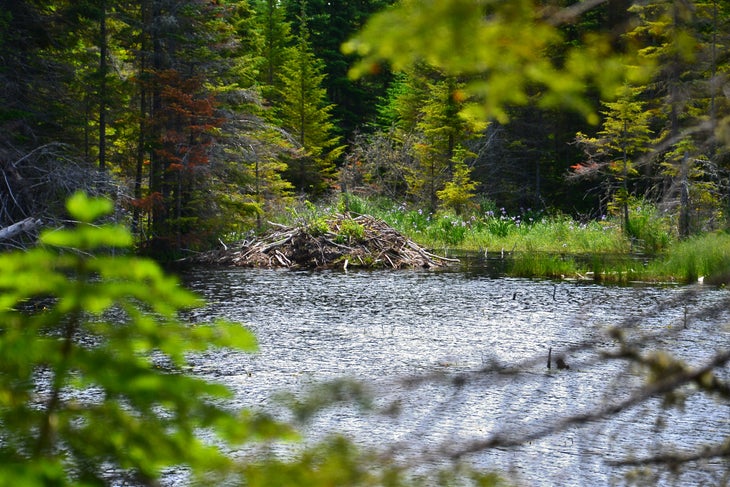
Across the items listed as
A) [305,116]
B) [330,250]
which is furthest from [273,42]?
[330,250]

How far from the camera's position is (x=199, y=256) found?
1930 centimetres

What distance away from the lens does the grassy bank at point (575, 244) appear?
1437cm

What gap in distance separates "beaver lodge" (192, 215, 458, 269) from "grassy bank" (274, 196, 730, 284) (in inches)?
28.7

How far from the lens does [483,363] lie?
25.3 ft

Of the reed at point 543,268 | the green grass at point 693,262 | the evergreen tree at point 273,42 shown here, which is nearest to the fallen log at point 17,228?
the reed at point 543,268

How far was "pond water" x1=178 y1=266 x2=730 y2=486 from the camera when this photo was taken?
3.07 metres

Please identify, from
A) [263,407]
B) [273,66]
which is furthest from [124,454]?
[273,66]

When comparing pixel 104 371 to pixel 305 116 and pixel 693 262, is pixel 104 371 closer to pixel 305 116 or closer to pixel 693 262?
pixel 693 262

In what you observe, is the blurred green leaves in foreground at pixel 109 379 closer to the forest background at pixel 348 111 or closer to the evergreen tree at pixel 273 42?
the forest background at pixel 348 111

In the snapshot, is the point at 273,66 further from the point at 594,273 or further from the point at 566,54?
the point at 566,54

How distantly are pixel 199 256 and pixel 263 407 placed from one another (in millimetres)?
13671

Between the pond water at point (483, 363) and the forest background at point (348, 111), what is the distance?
671mm

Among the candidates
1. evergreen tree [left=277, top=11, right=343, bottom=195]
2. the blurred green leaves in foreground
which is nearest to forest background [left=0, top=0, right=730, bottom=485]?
the blurred green leaves in foreground

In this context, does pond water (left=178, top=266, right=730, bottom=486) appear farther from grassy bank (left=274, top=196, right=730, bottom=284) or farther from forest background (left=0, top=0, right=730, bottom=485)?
grassy bank (left=274, top=196, right=730, bottom=284)
